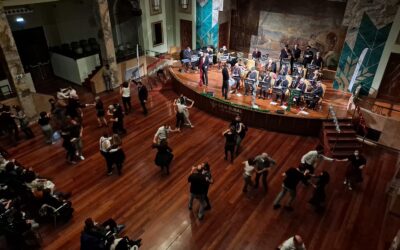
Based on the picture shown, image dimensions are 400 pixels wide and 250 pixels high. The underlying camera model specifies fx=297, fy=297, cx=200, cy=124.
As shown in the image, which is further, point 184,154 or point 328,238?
point 184,154

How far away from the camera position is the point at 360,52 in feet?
36.9

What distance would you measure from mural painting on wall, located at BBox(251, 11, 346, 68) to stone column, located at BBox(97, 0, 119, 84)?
725 cm

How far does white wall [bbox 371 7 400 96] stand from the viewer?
33.0 feet

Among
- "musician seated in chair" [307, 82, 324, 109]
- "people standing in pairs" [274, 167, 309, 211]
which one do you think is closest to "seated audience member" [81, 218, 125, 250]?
"people standing in pairs" [274, 167, 309, 211]

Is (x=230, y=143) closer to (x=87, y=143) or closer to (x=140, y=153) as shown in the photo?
(x=140, y=153)

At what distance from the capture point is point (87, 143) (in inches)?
380

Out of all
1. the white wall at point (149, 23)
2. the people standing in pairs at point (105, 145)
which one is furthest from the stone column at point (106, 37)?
the people standing in pairs at point (105, 145)

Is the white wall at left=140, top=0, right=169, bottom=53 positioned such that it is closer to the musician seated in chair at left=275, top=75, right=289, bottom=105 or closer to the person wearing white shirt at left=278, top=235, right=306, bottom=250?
the musician seated in chair at left=275, top=75, right=289, bottom=105

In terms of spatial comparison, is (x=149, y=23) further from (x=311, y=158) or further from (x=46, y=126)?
(x=311, y=158)

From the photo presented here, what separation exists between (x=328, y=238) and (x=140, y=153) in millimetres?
5578

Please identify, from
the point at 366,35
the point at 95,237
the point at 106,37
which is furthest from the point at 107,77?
the point at 366,35

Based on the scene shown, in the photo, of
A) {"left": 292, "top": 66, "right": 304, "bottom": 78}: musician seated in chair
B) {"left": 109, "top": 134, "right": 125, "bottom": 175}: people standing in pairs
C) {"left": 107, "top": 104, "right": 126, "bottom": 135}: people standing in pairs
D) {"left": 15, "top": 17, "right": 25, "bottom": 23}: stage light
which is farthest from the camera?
{"left": 15, "top": 17, "right": 25, "bottom": 23}: stage light

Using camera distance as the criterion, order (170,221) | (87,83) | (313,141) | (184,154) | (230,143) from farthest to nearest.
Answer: (87,83), (313,141), (184,154), (230,143), (170,221)

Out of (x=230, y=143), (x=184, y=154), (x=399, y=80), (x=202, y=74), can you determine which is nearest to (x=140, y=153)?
(x=184, y=154)
